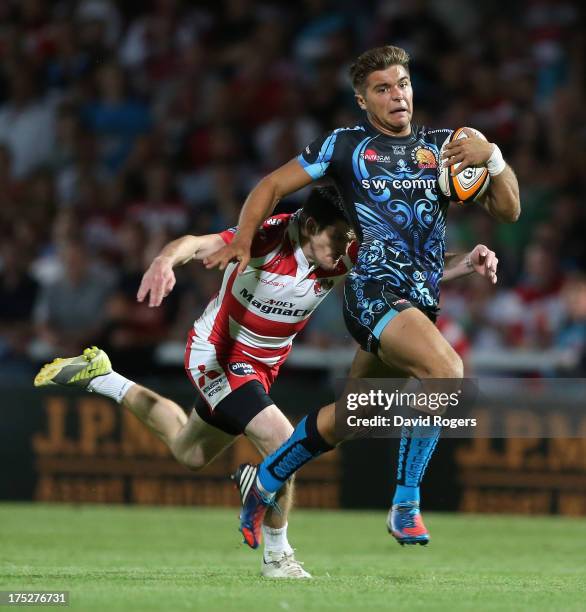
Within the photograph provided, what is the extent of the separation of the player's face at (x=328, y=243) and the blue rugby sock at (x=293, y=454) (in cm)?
100

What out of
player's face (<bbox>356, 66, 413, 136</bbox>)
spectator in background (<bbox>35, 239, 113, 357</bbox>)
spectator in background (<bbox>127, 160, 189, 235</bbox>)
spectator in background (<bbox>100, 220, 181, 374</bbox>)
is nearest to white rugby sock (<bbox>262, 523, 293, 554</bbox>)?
player's face (<bbox>356, 66, 413, 136</bbox>)

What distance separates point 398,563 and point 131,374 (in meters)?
5.17

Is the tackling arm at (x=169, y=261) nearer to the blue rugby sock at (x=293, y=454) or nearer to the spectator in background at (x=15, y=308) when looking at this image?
the blue rugby sock at (x=293, y=454)

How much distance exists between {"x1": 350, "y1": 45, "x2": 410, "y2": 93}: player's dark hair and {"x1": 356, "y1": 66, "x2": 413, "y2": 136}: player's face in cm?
3

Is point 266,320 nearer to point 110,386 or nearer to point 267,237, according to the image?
point 267,237

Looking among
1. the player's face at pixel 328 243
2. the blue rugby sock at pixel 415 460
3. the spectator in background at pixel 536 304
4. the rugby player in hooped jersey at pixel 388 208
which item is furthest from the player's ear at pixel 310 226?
the spectator in background at pixel 536 304

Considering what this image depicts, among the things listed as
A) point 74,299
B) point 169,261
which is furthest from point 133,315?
point 169,261

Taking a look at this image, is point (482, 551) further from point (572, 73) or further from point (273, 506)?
point (572, 73)

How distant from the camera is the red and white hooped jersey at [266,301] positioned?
8.38 m

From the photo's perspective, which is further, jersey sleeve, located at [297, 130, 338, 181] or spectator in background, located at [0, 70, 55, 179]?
spectator in background, located at [0, 70, 55, 179]

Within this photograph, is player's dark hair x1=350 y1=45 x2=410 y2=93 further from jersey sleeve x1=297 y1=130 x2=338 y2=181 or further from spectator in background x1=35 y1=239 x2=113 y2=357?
spectator in background x1=35 y1=239 x2=113 y2=357

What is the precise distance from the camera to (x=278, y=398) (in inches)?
531

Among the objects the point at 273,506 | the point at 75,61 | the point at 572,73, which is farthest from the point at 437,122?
the point at 273,506

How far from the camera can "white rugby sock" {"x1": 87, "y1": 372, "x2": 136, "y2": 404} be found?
9680 mm
